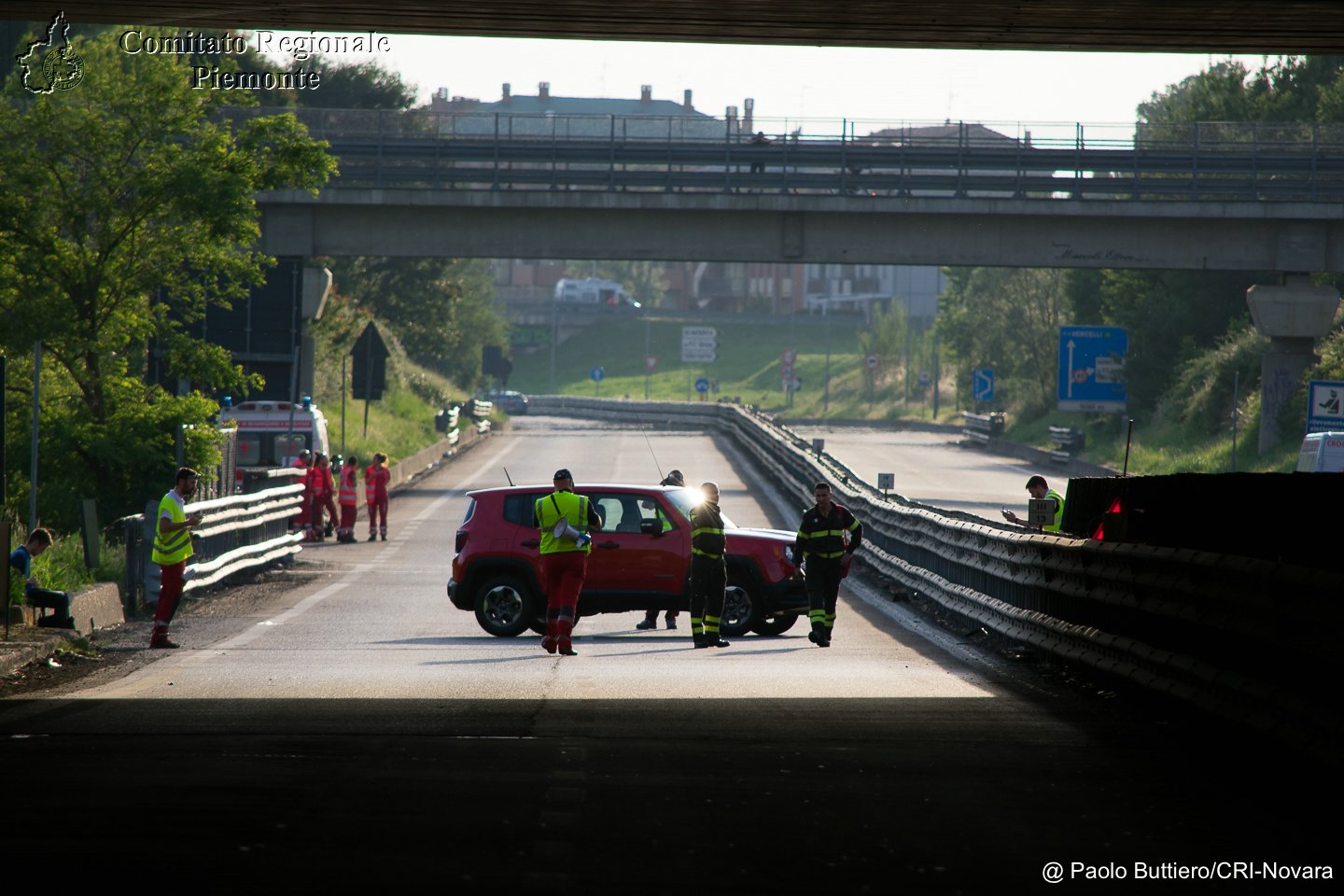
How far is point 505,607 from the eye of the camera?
18.3m

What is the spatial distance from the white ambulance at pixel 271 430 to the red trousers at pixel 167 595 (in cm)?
1700

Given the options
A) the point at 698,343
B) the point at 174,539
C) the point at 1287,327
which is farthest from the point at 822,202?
the point at 698,343

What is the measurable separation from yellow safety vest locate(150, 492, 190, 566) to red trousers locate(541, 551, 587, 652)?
368cm

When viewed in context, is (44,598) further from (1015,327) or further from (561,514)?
(1015,327)

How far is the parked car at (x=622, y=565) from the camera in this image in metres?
18.2

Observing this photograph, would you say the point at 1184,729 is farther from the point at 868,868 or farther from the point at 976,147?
the point at 976,147

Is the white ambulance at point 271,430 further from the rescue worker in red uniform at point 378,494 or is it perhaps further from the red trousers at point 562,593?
the red trousers at point 562,593

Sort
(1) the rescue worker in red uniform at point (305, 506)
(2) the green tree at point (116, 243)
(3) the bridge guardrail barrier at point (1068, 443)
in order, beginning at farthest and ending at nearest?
1. (3) the bridge guardrail barrier at point (1068, 443)
2. (1) the rescue worker in red uniform at point (305, 506)
3. (2) the green tree at point (116, 243)

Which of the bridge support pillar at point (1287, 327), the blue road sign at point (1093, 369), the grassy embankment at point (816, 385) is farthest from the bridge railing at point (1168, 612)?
the grassy embankment at point (816, 385)

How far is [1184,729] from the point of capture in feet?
31.0

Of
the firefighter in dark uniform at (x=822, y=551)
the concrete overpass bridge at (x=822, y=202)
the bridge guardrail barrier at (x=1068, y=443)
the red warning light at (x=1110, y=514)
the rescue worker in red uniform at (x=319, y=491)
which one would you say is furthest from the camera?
the bridge guardrail barrier at (x=1068, y=443)

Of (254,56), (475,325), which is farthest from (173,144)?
(475,325)

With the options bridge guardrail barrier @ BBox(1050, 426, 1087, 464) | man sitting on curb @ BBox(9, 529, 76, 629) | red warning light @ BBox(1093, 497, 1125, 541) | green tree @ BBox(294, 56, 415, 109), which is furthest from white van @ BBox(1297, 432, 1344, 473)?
green tree @ BBox(294, 56, 415, 109)

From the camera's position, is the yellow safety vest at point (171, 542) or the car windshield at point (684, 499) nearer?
the yellow safety vest at point (171, 542)
